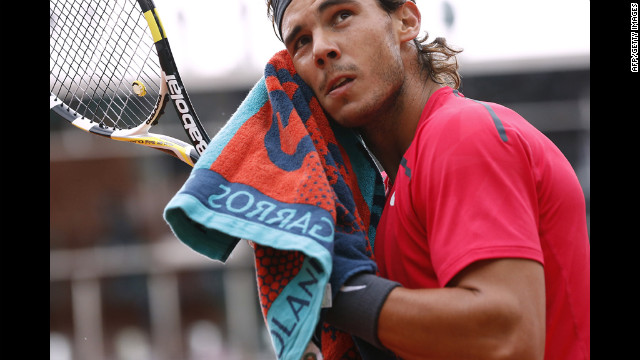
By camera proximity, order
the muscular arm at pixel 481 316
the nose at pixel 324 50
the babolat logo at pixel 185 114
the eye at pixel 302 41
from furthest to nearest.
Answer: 1. the babolat logo at pixel 185 114
2. the eye at pixel 302 41
3. the nose at pixel 324 50
4. the muscular arm at pixel 481 316

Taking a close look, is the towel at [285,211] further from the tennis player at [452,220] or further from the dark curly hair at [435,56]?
the dark curly hair at [435,56]

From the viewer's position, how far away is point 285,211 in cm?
138

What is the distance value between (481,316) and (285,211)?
46cm

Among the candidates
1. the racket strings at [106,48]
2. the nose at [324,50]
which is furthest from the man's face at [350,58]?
the racket strings at [106,48]

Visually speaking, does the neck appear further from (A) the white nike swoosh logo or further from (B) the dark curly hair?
(A) the white nike swoosh logo

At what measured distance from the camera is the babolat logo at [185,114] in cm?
206

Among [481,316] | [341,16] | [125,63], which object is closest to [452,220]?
[481,316]

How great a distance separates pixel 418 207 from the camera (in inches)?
53.2

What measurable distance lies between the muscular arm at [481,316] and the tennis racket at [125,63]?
1.07m

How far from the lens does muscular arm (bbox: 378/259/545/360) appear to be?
116 cm

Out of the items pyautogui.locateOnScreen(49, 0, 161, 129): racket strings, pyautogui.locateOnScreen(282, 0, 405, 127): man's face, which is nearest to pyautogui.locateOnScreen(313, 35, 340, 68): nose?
pyautogui.locateOnScreen(282, 0, 405, 127): man's face
